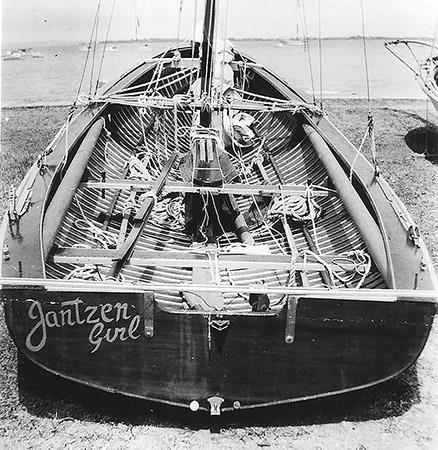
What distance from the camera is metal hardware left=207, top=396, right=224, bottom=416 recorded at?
348 centimetres

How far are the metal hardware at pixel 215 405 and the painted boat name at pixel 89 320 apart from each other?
2.18 feet

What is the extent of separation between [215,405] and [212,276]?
3.15ft

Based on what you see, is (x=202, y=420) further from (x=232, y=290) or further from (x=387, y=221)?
(x=387, y=221)

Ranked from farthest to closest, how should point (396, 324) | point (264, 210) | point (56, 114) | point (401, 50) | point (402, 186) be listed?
point (401, 50) → point (56, 114) → point (402, 186) → point (264, 210) → point (396, 324)

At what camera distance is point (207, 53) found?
610 centimetres

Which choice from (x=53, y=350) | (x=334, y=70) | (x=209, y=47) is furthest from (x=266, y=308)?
(x=334, y=70)

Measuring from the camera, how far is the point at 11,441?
3518mm

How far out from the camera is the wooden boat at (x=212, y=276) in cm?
332

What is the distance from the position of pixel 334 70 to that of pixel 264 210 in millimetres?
24318

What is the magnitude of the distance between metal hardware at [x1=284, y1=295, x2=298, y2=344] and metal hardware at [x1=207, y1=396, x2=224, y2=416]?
0.62 m

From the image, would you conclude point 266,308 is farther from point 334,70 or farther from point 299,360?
point 334,70

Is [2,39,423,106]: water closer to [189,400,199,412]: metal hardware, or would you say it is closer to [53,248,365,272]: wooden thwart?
[53,248,365,272]: wooden thwart

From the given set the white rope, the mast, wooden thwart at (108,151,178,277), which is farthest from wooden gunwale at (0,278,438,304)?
the mast

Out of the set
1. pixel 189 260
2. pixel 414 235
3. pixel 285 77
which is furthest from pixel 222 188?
pixel 285 77
